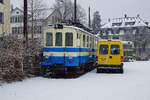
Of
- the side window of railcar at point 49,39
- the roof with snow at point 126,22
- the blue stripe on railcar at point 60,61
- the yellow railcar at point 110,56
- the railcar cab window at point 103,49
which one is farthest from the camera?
the roof with snow at point 126,22

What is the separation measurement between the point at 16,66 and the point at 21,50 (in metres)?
0.89

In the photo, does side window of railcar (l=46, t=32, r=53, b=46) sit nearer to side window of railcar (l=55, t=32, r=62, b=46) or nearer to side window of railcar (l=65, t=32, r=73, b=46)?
side window of railcar (l=55, t=32, r=62, b=46)

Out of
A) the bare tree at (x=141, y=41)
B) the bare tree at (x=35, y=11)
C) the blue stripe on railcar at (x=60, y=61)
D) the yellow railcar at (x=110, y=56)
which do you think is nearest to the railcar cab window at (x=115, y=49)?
the yellow railcar at (x=110, y=56)

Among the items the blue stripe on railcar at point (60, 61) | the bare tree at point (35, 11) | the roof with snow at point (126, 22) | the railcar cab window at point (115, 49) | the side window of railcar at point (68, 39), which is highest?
the roof with snow at point (126, 22)

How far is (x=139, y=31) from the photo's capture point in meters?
61.4

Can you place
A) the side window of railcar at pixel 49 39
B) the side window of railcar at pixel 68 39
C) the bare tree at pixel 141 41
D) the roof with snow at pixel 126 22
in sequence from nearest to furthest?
the side window of railcar at pixel 68 39
the side window of railcar at pixel 49 39
the bare tree at pixel 141 41
the roof with snow at pixel 126 22

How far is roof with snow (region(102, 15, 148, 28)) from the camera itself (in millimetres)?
71625

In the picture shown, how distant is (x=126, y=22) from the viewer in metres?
75.0

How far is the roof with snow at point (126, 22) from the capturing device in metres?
71.6

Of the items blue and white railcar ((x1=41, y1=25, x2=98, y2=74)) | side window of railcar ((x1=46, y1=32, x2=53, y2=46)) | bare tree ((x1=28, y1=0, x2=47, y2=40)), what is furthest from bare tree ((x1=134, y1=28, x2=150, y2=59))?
side window of railcar ((x1=46, y1=32, x2=53, y2=46))

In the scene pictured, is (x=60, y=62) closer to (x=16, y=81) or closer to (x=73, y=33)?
(x=73, y=33)

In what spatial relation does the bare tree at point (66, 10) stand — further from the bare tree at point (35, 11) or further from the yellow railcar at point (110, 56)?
the yellow railcar at point (110, 56)

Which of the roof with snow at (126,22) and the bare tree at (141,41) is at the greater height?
the roof with snow at (126,22)

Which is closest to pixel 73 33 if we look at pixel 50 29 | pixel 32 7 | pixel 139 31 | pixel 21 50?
pixel 50 29
